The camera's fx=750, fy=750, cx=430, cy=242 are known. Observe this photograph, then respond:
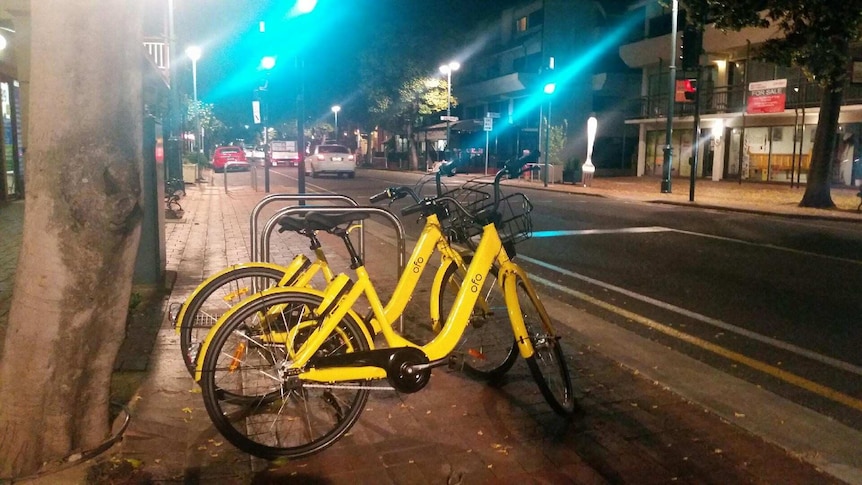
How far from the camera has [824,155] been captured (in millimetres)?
19234

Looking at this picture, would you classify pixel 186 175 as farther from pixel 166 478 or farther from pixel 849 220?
pixel 166 478

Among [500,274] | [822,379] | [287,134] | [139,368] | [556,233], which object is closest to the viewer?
[500,274]

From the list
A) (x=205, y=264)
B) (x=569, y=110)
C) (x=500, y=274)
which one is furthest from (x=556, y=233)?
(x=569, y=110)

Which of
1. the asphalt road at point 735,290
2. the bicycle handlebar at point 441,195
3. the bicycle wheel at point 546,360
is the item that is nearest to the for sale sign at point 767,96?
the asphalt road at point 735,290

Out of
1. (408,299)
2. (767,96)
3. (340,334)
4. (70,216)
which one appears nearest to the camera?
(70,216)

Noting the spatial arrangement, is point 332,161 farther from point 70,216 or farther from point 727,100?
point 70,216

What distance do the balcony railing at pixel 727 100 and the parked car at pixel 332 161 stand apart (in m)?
14.5

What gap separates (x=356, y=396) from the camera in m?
3.99

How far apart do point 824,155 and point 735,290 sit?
42.5 feet

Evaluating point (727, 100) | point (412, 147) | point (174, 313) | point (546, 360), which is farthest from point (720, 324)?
point (412, 147)

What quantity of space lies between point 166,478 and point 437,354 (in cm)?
151

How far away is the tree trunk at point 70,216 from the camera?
321cm

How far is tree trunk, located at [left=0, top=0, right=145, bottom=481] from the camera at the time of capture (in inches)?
126

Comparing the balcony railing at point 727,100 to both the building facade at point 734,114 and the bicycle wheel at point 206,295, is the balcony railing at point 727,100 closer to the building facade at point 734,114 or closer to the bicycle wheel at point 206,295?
the building facade at point 734,114
